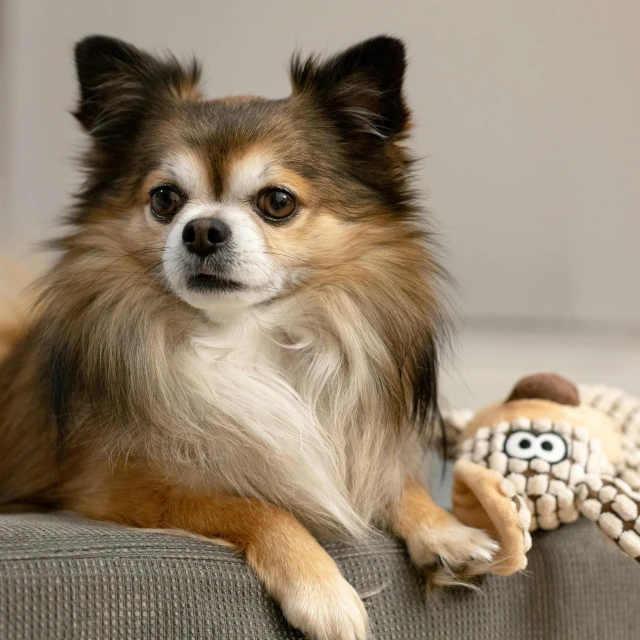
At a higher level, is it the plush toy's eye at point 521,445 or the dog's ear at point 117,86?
the dog's ear at point 117,86

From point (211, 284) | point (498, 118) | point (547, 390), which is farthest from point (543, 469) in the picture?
point (498, 118)

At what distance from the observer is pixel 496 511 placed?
4.18ft

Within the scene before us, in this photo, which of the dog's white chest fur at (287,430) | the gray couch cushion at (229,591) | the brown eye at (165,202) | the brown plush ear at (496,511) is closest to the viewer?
the gray couch cushion at (229,591)

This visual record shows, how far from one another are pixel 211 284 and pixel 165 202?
0.24 m

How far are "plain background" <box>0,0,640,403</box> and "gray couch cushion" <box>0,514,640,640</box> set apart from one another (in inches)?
48.2

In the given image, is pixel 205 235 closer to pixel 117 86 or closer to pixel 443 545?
pixel 117 86

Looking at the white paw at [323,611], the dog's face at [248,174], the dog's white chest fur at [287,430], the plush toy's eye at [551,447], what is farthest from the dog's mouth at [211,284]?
the plush toy's eye at [551,447]

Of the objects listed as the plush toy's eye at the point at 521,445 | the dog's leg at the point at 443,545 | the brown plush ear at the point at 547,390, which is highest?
the brown plush ear at the point at 547,390

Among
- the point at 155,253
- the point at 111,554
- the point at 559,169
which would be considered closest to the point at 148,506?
the point at 111,554

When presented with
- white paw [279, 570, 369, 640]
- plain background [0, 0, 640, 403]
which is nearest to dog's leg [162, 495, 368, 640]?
white paw [279, 570, 369, 640]

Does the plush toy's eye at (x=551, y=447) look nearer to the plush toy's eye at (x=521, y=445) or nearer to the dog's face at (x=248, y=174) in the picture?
the plush toy's eye at (x=521, y=445)

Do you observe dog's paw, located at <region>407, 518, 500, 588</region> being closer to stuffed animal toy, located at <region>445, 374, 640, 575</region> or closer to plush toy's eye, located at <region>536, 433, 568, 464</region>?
stuffed animal toy, located at <region>445, 374, 640, 575</region>

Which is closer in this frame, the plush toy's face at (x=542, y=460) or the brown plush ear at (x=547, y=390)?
the plush toy's face at (x=542, y=460)

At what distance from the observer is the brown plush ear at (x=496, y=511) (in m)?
1.24
